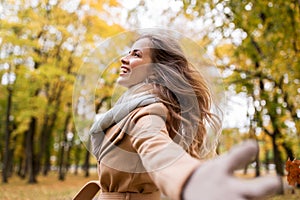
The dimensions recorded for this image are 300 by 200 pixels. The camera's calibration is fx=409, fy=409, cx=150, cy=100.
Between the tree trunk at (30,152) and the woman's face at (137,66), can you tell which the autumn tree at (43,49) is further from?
the woman's face at (137,66)

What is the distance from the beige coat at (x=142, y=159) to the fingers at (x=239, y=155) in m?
0.11

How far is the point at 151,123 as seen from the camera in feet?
4.29

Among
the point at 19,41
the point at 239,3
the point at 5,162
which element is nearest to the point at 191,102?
the point at 239,3

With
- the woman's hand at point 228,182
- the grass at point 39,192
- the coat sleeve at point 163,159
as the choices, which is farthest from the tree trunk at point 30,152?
the woman's hand at point 228,182

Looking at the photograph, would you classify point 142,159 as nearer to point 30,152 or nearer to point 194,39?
point 194,39

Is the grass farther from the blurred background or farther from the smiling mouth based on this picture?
the smiling mouth

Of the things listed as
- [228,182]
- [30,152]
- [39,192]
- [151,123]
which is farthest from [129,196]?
[30,152]

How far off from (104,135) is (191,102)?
0.40 meters

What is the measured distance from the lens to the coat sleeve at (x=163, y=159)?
1012mm

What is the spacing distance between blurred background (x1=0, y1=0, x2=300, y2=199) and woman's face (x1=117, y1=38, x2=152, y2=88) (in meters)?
3.45

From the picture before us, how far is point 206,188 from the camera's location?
3.12 feet

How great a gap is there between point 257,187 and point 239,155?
0.26ft

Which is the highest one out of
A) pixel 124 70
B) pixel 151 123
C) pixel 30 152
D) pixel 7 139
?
pixel 124 70

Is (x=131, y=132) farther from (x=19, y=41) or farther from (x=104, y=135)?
(x=19, y=41)
